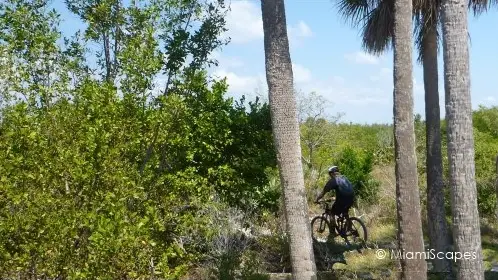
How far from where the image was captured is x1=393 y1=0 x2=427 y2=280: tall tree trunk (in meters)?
7.38

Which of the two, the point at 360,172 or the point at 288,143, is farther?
the point at 360,172

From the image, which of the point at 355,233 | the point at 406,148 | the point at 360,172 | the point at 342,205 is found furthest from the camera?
the point at 360,172

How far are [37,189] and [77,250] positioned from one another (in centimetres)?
64

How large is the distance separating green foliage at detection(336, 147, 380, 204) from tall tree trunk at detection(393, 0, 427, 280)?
1123 centimetres

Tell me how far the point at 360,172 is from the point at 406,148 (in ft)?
42.8

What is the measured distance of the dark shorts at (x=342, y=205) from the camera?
12.2m

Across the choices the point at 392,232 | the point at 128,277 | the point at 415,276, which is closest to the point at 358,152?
the point at 392,232

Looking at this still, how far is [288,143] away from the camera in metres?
7.00

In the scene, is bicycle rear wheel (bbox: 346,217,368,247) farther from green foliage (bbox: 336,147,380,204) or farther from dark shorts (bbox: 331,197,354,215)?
green foliage (bbox: 336,147,380,204)

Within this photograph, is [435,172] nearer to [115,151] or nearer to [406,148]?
[406,148]

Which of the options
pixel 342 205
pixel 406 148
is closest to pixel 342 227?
pixel 342 205

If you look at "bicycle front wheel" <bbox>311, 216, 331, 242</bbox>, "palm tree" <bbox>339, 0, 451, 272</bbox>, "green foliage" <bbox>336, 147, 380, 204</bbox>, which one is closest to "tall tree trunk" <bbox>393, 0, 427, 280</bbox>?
"palm tree" <bbox>339, 0, 451, 272</bbox>

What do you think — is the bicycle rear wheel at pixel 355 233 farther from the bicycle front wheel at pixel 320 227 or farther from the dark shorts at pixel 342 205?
the bicycle front wheel at pixel 320 227

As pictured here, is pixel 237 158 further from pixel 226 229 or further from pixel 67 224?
pixel 67 224
